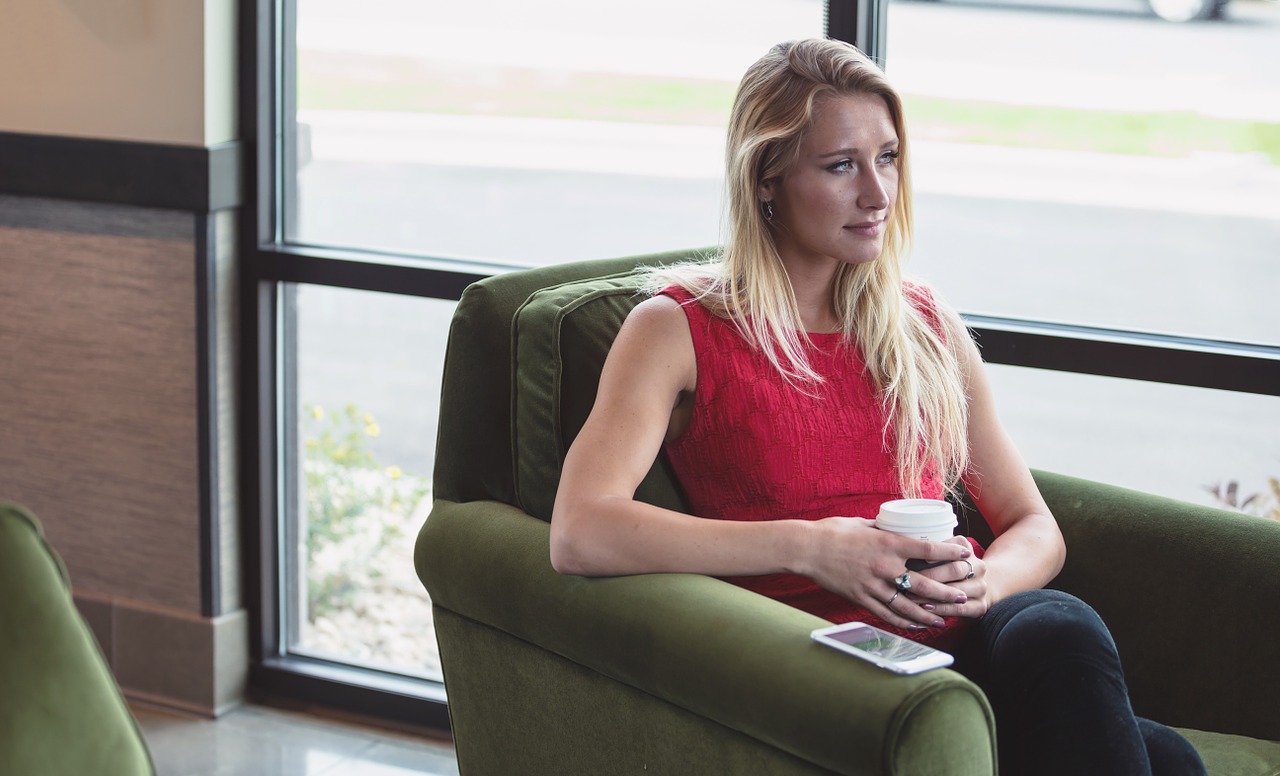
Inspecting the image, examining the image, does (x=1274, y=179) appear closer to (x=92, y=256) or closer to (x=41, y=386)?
(x=92, y=256)

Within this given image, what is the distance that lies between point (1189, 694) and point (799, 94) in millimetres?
862

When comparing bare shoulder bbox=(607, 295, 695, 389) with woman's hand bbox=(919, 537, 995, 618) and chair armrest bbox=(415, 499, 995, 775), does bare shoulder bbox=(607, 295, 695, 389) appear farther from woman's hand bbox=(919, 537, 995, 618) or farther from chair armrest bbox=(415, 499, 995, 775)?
woman's hand bbox=(919, 537, 995, 618)

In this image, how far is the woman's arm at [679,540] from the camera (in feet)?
5.11

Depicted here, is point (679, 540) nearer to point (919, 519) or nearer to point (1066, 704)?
point (919, 519)

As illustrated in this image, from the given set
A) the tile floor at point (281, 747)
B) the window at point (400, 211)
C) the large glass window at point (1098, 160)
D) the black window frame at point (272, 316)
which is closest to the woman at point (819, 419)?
the large glass window at point (1098, 160)

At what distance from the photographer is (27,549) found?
1.05 metres

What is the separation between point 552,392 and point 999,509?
1.97ft

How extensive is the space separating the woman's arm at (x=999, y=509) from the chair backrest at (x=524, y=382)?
1.29 ft

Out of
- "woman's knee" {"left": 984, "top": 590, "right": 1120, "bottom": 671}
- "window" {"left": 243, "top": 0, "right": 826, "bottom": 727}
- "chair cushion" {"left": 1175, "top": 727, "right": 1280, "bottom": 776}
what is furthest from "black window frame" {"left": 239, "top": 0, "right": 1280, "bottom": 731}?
"chair cushion" {"left": 1175, "top": 727, "right": 1280, "bottom": 776}

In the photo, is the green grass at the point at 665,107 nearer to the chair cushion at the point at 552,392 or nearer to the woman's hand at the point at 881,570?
the chair cushion at the point at 552,392

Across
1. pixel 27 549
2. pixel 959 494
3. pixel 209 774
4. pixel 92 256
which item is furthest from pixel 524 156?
pixel 27 549

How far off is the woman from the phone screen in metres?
0.17

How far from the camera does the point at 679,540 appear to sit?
157cm

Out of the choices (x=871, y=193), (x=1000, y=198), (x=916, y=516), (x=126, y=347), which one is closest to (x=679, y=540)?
(x=916, y=516)
